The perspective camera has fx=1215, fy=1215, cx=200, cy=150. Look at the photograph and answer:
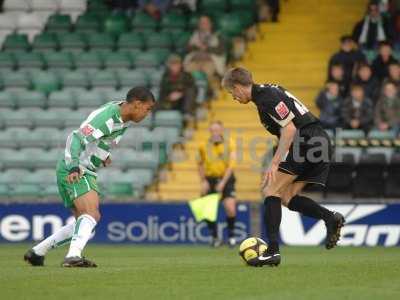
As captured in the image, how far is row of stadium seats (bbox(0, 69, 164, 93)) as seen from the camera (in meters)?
21.5

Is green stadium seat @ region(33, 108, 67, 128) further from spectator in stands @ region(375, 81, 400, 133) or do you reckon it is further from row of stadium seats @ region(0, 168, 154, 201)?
spectator in stands @ region(375, 81, 400, 133)

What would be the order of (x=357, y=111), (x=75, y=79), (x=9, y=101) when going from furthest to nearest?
1. (x=75, y=79)
2. (x=9, y=101)
3. (x=357, y=111)

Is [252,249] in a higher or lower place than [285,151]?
lower

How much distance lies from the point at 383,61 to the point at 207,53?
10.3 feet

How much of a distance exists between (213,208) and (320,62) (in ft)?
16.9

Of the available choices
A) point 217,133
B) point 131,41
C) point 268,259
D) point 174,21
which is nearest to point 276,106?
point 268,259

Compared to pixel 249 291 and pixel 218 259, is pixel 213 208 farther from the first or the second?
pixel 249 291

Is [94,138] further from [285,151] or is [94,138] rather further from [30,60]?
[30,60]

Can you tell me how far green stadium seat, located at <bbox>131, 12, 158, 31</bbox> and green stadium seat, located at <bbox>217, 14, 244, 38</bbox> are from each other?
51.7 inches

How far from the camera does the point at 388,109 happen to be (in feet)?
62.2

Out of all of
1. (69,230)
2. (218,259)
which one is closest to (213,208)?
(218,259)

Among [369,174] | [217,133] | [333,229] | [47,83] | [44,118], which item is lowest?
[369,174]


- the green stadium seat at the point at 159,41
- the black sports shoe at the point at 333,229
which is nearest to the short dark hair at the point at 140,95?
the black sports shoe at the point at 333,229

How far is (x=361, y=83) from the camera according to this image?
1942cm
